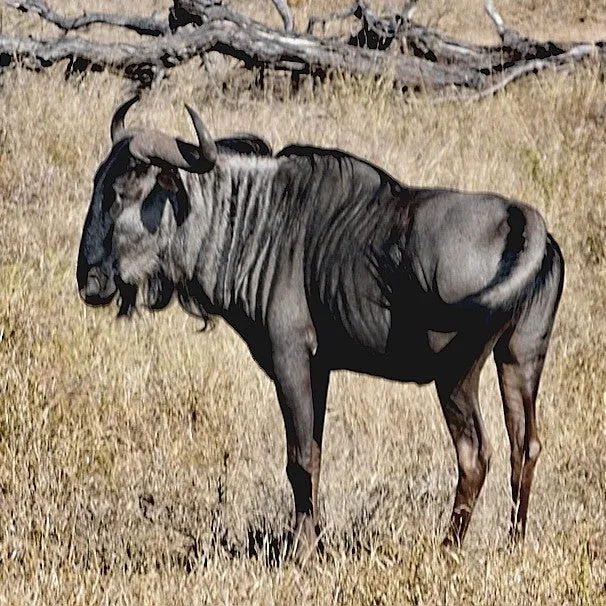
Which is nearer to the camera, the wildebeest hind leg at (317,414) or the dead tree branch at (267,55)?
the wildebeest hind leg at (317,414)

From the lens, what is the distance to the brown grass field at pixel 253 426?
4145mm

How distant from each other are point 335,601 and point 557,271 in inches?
58.6

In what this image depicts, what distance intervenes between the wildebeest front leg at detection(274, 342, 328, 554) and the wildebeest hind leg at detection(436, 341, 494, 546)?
0.49 metres

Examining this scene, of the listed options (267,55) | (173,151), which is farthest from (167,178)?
(267,55)

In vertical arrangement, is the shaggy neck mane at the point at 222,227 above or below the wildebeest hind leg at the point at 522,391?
above

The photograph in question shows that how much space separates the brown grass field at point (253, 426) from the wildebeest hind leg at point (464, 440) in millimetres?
125

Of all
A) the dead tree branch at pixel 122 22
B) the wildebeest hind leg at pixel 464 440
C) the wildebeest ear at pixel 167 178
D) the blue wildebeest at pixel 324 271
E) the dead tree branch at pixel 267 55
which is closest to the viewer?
the blue wildebeest at pixel 324 271

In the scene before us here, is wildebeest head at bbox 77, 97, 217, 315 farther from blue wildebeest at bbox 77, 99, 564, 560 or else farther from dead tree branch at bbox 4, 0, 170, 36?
dead tree branch at bbox 4, 0, 170, 36

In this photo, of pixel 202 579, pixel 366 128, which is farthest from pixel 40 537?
pixel 366 128

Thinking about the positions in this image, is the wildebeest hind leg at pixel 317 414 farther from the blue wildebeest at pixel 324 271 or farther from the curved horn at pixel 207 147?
the curved horn at pixel 207 147

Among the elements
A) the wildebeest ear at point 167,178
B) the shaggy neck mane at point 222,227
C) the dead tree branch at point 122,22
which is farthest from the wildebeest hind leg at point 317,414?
the dead tree branch at point 122,22

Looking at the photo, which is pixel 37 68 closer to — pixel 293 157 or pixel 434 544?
pixel 293 157

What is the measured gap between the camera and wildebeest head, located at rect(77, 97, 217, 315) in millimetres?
4734

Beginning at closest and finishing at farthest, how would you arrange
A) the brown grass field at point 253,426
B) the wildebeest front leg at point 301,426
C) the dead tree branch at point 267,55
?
the brown grass field at point 253,426 → the wildebeest front leg at point 301,426 → the dead tree branch at point 267,55
